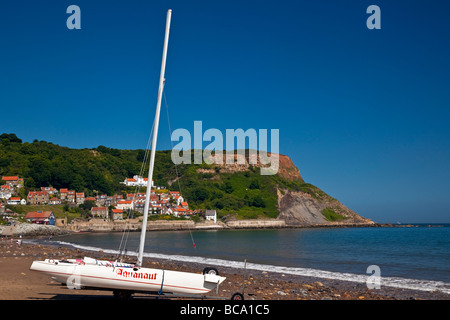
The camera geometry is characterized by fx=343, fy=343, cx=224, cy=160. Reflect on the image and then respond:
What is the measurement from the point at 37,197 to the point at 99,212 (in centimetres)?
1755

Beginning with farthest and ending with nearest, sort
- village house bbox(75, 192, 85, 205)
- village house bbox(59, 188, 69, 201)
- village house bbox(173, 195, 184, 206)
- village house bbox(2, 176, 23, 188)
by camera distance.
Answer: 1. village house bbox(173, 195, 184, 206)
2. village house bbox(75, 192, 85, 205)
3. village house bbox(59, 188, 69, 201)
4. village house bbox(2, 176, 23, 188)

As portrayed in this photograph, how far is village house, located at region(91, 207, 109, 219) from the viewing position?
9757 centimetres

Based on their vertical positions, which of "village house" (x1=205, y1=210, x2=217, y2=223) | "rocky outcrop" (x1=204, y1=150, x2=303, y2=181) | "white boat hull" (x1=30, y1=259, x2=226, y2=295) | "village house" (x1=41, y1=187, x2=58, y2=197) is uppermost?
"rocky outcrop" (x1=204, y1=150, x2=303, y2=181)

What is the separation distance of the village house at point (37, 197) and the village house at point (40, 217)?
15954 mm

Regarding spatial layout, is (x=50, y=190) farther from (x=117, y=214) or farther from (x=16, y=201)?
(x=117, y=214)

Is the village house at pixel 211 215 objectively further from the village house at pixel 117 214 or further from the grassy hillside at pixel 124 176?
the village house at pixel 117 214

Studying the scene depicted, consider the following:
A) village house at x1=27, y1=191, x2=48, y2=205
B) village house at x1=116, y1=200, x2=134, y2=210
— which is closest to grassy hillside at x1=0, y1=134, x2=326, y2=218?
village house at x1=27, y1=191, x2=48, y2=205

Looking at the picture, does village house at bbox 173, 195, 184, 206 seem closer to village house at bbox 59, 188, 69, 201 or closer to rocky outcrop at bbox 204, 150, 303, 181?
rocky outcrop at bbox 204, 150, 303, 181

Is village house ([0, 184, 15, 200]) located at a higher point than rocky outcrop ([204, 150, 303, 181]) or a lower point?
lower

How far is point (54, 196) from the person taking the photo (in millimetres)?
103125

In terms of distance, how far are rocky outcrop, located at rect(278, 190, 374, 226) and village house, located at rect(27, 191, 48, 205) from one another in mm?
80185

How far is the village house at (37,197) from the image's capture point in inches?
3783

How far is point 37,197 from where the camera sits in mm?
97188
